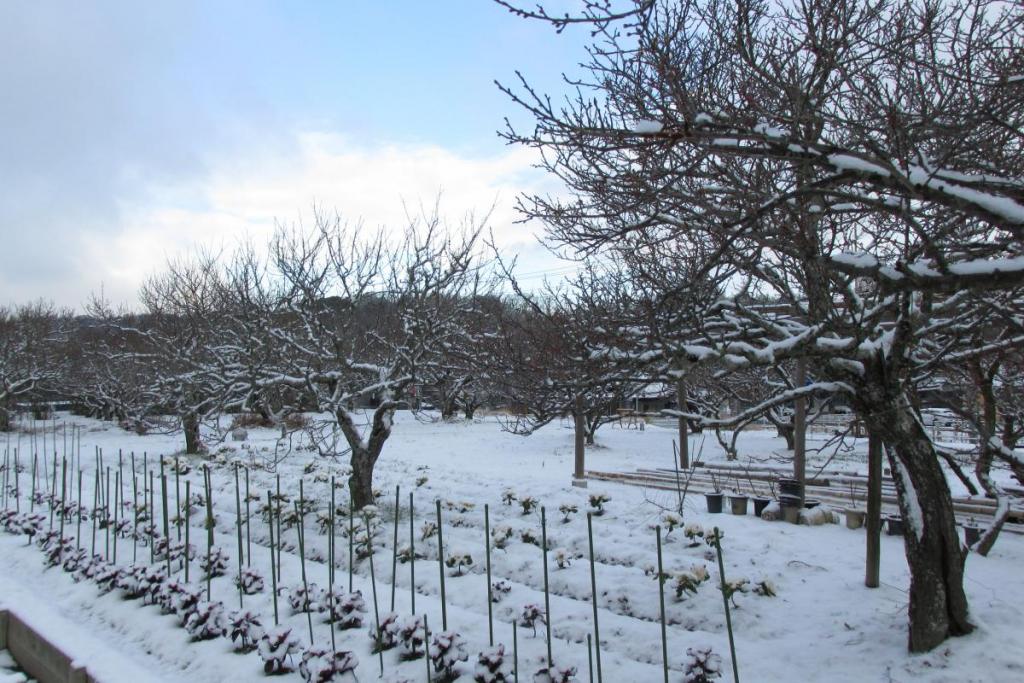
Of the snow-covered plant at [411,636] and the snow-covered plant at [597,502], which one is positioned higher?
the snow-covered plant at [597,502]

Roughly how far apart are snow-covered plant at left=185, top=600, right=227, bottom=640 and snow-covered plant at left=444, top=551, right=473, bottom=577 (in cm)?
182

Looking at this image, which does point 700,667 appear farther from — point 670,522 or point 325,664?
point 670,522

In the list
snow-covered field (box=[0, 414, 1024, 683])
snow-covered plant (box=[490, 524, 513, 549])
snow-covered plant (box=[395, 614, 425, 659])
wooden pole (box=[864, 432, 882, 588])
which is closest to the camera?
snow-covered field (box=[0, 414, 1024, 683])

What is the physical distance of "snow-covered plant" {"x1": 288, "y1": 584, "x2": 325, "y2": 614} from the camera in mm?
5363

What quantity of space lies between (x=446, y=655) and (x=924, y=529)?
119 inches

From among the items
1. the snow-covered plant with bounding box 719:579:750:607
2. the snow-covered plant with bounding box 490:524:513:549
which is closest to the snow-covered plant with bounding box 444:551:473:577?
the snow-covered plant with bounding box 490:524:513:549

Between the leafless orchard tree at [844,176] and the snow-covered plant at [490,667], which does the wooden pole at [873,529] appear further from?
the snow-covered plant at [490,667]

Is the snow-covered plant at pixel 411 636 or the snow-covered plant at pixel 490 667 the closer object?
the snow-covered plant at pixel 490 667

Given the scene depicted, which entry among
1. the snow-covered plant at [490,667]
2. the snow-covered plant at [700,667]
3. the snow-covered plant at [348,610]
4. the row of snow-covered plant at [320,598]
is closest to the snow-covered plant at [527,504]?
the row of snow-covered plant at [320,598]

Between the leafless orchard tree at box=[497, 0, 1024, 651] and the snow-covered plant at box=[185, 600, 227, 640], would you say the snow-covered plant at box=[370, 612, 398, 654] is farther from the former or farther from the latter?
the leafless orchard tree at box=[497, 0, 1024, 651]

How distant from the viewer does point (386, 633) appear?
4695 millimetres

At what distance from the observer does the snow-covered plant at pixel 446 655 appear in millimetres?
4238

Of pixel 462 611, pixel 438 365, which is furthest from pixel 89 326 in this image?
pixel 462 611

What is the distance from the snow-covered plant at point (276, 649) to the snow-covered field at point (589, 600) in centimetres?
9
